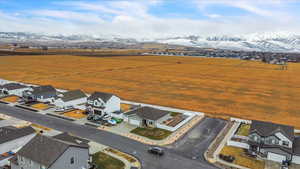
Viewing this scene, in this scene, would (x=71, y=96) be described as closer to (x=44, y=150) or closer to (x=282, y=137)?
(x=44, y=150)

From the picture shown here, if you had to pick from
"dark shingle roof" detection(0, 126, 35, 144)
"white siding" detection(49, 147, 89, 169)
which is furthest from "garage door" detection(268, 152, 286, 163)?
"dark shingle roof" detection(0, 126, 35, 144)

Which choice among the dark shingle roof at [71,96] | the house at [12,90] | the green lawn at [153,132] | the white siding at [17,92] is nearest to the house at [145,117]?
the green lawn at [153,132]

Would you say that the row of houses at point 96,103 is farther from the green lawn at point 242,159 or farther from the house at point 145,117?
the green lawn at point 242,159

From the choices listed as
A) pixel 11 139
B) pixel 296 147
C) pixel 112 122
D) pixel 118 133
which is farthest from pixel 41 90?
pixel 296 147

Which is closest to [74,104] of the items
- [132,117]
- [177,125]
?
[132,117]

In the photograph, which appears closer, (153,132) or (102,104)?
(153,132)

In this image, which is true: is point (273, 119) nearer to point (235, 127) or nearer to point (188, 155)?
point (235, 127)
